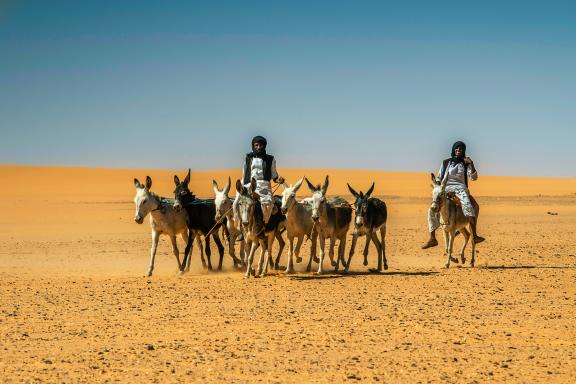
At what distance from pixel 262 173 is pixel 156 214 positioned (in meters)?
2.58

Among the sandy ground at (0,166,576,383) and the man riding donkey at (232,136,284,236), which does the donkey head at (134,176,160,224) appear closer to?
the sandy ground at (0,166,576,383)

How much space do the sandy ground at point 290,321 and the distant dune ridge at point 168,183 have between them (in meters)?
36.7

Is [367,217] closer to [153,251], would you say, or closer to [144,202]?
[153,251]

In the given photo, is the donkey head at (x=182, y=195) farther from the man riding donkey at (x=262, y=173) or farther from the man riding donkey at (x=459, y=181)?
the man riding donkey at (x=459, y=181)

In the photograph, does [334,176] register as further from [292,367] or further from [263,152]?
[292,367]

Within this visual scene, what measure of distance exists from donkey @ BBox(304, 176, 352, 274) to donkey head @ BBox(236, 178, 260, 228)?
1.23 m

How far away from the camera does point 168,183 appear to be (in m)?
90.4

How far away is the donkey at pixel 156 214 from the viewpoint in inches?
739

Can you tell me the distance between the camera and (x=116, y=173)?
10562 centimetres

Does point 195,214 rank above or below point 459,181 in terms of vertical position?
below

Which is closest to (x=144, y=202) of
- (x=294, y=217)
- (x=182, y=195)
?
(x=182, y=195)

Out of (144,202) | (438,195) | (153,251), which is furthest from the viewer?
(438,195)

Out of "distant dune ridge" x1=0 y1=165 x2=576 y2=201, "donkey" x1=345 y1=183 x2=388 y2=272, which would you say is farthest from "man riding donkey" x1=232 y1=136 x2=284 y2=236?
"distant dune ridge" x1=0 y1=165 x2=576 y2=201

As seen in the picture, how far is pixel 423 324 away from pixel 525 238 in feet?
61.2
